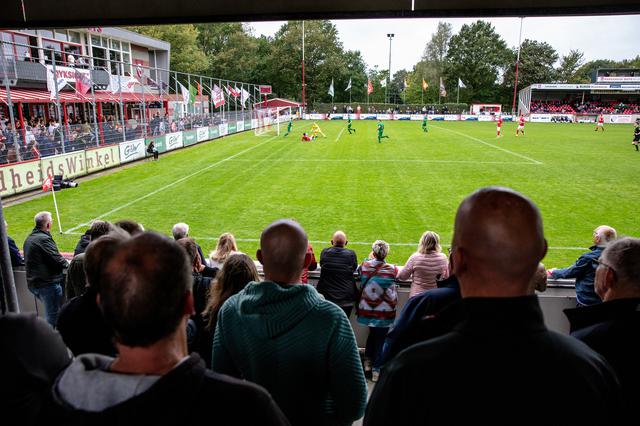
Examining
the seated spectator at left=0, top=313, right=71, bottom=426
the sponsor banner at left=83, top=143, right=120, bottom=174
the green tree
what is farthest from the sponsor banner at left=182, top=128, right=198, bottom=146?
the green tree

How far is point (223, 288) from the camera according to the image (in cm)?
340

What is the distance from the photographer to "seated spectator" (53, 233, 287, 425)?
53.7 inches

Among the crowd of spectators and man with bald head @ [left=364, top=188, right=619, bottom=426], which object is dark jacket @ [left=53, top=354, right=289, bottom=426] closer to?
the crowd of spectators

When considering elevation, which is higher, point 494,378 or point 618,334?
point 494,378

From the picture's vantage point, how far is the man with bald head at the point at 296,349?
2.29m

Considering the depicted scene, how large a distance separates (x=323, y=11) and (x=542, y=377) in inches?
146

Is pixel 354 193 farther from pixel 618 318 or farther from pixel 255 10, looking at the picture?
pixel 618 318

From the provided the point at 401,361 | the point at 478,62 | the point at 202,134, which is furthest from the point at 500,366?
the point at 478,62

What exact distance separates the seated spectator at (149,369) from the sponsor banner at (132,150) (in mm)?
22946

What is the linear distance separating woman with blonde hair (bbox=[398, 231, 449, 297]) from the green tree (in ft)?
290

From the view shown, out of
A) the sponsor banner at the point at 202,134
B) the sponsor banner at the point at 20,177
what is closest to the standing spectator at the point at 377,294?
the sponsor banner at the point at 20,177

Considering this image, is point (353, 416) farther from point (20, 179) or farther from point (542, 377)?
point (20, 179)

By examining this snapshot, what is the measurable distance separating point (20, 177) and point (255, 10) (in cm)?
1479

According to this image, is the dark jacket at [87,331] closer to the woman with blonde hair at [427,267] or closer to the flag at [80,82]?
the woman with blonde hair at [427,267]
